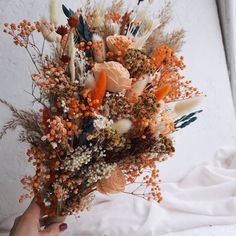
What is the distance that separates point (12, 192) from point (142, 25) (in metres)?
Answer: 0.75

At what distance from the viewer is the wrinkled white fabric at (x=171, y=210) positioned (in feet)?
3.44

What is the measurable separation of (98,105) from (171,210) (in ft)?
2.14

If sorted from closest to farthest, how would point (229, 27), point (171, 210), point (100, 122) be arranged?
1. point (100, 122)
2. point (171, 210)
3. point (229, 27)

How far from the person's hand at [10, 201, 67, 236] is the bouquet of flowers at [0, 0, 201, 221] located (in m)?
0.03

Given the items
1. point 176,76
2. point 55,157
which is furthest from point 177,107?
point 55,157

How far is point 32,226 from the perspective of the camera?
0.77 metres

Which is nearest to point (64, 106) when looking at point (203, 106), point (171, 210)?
point (171, 210)

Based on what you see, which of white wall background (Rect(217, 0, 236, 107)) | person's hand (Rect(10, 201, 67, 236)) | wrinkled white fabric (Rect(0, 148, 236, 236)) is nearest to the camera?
person's hand (Rect(10, 201, 67, 236))

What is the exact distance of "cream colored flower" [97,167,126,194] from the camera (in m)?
0.77

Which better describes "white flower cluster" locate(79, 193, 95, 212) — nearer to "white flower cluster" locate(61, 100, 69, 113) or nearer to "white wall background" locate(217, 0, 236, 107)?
"white flower cluster" locate(61, 100, 69, 113)

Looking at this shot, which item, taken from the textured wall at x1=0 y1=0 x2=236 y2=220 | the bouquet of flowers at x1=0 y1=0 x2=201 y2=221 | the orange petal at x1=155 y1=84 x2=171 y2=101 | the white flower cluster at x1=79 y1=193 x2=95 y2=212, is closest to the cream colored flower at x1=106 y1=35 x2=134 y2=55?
the bouquet of flowers at x1=0 y1=0 x2=201 y2=221

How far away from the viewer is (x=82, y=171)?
2.42 ft

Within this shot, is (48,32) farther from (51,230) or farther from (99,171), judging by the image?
(51,230)

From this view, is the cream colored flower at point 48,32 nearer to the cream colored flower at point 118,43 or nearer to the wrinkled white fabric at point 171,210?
the cream colored flower at point 118,43
